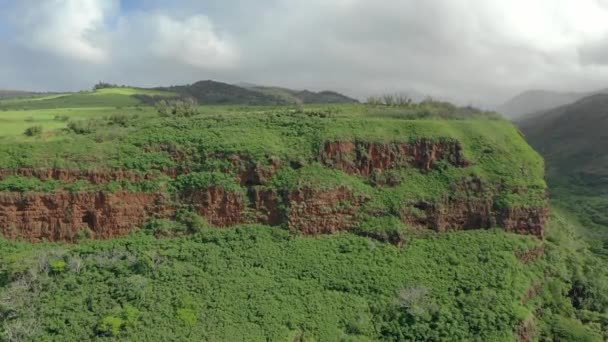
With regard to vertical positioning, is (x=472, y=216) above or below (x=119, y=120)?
below

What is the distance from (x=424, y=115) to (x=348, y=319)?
72.4 feet

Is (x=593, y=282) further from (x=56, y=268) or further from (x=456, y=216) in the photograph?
(x=56, y=268)

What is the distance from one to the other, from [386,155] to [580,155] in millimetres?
87147

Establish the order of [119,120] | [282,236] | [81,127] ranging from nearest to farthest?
[282,236]
[81,127]
[119,120]

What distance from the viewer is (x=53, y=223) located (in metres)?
33.1

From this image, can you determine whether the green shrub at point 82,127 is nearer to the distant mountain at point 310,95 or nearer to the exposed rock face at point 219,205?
Answer: the exposed rock face at point 219,205

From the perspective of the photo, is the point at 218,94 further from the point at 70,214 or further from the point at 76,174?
the point at 70,214

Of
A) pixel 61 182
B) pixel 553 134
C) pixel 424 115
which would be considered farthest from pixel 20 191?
pixel 553 134

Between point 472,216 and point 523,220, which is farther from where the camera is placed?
point 523,220

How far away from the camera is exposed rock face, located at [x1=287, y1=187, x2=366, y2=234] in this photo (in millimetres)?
35438

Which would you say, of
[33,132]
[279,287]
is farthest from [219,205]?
[33,132]

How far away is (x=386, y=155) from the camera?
126ft

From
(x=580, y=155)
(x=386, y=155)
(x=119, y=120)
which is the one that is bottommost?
(x=580, y=155)

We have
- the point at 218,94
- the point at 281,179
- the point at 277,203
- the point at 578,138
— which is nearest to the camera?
the point at 277,203
